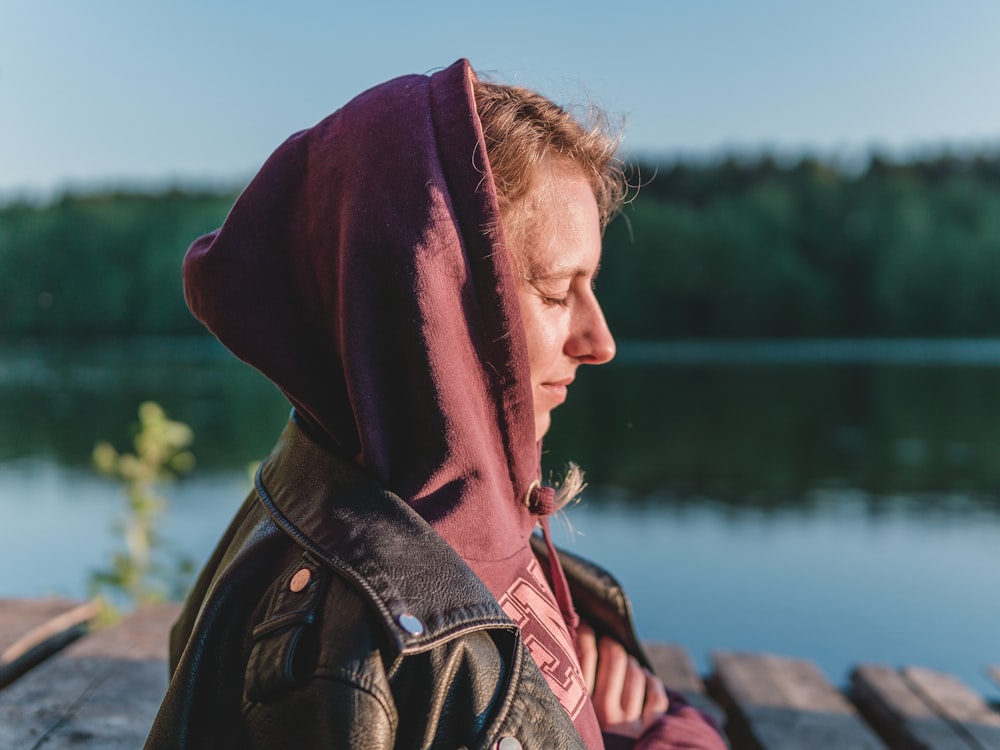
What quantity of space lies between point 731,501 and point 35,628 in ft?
37.6

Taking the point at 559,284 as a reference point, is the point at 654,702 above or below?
below

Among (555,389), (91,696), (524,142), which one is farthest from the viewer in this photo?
(91,696)

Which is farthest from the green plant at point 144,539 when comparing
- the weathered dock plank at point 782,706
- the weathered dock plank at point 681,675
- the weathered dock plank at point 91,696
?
the weathered dock plank at point 782,706

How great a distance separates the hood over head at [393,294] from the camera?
1.22 m

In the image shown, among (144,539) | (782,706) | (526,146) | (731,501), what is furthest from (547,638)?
(731,501)

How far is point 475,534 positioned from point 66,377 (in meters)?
29.8

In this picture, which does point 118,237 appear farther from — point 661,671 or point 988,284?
point 988,284

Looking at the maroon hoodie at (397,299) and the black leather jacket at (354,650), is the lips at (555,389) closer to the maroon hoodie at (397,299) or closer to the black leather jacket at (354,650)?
the maroon hoodie at (397,299)

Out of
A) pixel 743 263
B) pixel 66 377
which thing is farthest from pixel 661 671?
pixel 743 263

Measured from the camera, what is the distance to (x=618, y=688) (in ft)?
5.61

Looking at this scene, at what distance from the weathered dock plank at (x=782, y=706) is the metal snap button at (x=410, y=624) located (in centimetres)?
144

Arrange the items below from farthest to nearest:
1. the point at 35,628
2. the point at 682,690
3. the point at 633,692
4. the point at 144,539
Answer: the point at 144,539 → the point at 682,690 → the point at 35,628 → the point at 633,692

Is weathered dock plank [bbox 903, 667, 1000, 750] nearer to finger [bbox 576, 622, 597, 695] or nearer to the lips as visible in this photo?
finger [bbox 576, 622, 597, 695]

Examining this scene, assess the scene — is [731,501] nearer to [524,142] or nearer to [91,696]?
[91,696]
